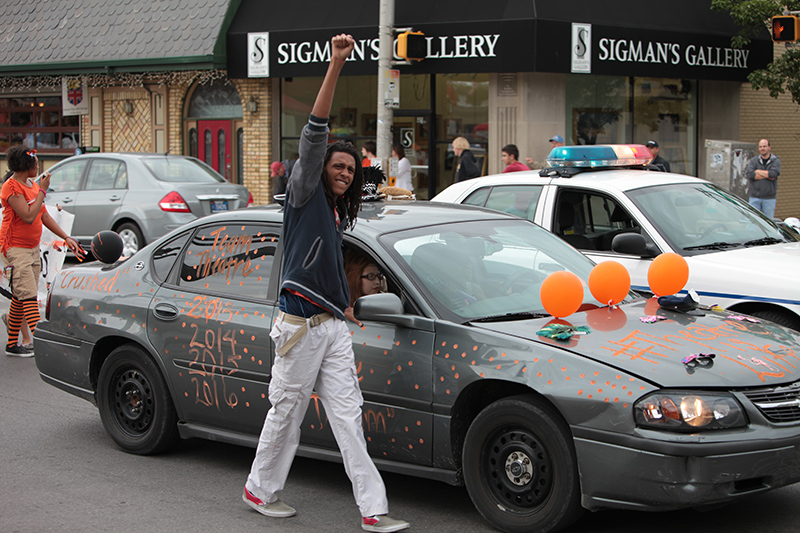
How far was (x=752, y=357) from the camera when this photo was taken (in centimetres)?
423

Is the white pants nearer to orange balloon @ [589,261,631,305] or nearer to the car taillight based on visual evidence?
orange balloon @ [589,261,631,305]

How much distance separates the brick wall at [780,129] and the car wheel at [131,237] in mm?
12168

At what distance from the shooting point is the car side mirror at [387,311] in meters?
4.55

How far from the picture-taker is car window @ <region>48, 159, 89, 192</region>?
15.1 metres

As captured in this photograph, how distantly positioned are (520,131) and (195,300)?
37.9ft

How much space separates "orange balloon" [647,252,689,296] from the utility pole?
9.61 metres

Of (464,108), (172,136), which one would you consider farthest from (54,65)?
(464,108)

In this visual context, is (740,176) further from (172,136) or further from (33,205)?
(33,205)

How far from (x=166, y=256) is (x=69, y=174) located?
10143 millimetres

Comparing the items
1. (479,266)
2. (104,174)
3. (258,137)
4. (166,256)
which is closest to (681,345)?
(479,266)

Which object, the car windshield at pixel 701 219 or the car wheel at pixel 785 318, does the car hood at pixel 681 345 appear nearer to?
the car wheel at pixel 785 318

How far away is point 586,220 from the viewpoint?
303 inches

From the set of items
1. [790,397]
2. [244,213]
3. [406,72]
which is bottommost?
[790,397]

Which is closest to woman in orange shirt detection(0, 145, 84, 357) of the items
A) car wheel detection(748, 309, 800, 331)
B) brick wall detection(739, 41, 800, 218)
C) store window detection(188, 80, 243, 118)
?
car wheel detection(748, 309, 800, 331)
